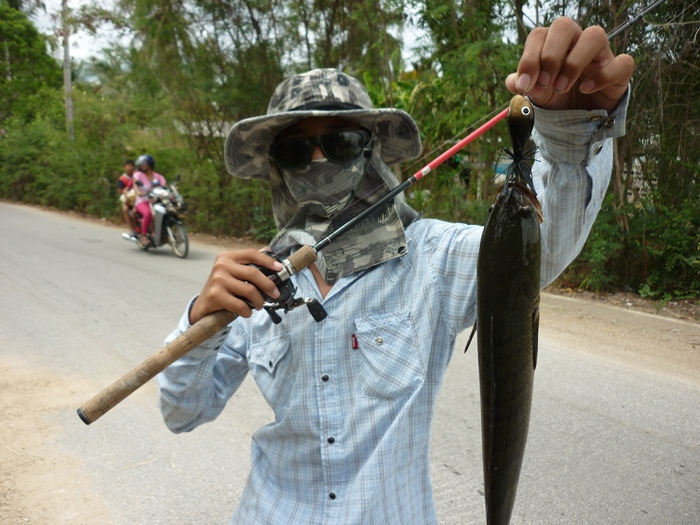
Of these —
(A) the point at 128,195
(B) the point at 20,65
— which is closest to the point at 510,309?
(A) the point at 128,195

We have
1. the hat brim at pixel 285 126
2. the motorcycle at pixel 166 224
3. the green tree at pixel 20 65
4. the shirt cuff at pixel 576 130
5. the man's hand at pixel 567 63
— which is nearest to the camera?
the man's hand at pixel 567 63

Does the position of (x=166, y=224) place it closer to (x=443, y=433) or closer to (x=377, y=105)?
(x=377, y=105)

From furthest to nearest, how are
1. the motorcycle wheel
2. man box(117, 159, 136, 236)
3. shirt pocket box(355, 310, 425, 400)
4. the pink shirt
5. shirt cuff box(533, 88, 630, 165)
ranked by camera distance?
man box(117, 159, 136, 236) < the pink shirt < the motorcycle wheel < shirt pocket box(355, 310, 425, 400) < shirt cuff box(533, 88, 630, 165)

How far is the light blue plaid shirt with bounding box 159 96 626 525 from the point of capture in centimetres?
138

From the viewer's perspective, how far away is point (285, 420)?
151 centimetres

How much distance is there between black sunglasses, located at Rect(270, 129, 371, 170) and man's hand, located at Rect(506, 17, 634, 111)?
0.64m

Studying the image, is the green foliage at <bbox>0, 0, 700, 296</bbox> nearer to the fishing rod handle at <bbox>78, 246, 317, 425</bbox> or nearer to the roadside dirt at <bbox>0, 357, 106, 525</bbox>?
the fishing rod handle at <bbox>78, 246, 317, 425</bbox>

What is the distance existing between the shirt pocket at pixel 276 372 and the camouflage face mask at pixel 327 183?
0.40 metres

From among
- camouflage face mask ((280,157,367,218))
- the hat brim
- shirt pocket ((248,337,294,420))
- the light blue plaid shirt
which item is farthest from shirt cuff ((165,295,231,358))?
the hat brim

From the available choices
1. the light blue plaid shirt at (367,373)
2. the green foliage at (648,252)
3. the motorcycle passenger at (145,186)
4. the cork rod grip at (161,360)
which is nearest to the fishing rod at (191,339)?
the cork rod grip at (161,360)

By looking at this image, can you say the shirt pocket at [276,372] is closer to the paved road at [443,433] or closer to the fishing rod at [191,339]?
the fishing rod at [191,339]

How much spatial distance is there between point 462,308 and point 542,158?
41cm

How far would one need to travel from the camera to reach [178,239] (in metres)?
10.8

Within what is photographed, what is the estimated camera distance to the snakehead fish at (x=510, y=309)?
1054 mm
